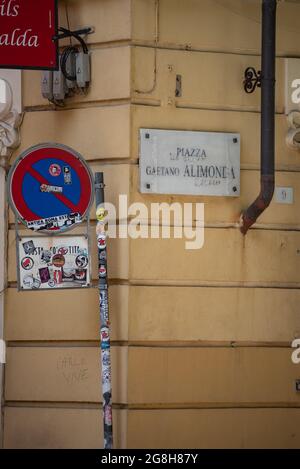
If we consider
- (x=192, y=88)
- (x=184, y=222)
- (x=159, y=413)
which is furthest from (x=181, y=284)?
(x=192, y=88)

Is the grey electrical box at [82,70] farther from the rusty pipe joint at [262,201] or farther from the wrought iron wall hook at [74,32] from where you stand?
the rusty pipe joint at [262,201]

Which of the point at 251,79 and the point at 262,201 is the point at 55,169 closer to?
the point at 262,201

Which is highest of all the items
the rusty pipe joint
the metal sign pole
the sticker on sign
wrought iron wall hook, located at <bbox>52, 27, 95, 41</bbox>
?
wrought iron wall hook, located at <bbox>52, 27, 95, 41</bbox>

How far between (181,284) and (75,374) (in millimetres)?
1226

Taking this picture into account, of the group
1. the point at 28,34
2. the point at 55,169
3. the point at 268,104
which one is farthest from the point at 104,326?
the point at 28,34

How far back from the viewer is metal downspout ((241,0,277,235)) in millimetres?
9188

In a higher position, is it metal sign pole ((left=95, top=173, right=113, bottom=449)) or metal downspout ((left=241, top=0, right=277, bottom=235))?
metal downspout ((left=241, top=0, right=277, bottom=235))

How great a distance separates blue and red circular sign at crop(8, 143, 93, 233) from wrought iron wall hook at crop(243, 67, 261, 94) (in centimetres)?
174

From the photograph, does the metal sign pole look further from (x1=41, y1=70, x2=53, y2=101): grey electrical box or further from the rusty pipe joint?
the rusty pipe joint

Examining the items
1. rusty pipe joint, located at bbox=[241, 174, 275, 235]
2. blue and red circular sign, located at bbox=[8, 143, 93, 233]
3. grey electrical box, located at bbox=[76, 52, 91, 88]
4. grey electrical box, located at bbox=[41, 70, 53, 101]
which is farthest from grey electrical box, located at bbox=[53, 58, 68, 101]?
rusty pipe joint, located at bbox=[241, 174, 275, 235]

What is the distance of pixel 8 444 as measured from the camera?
961cm

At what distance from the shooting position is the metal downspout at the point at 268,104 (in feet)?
30.1

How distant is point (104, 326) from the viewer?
346 inches

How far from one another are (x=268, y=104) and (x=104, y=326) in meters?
2.38
